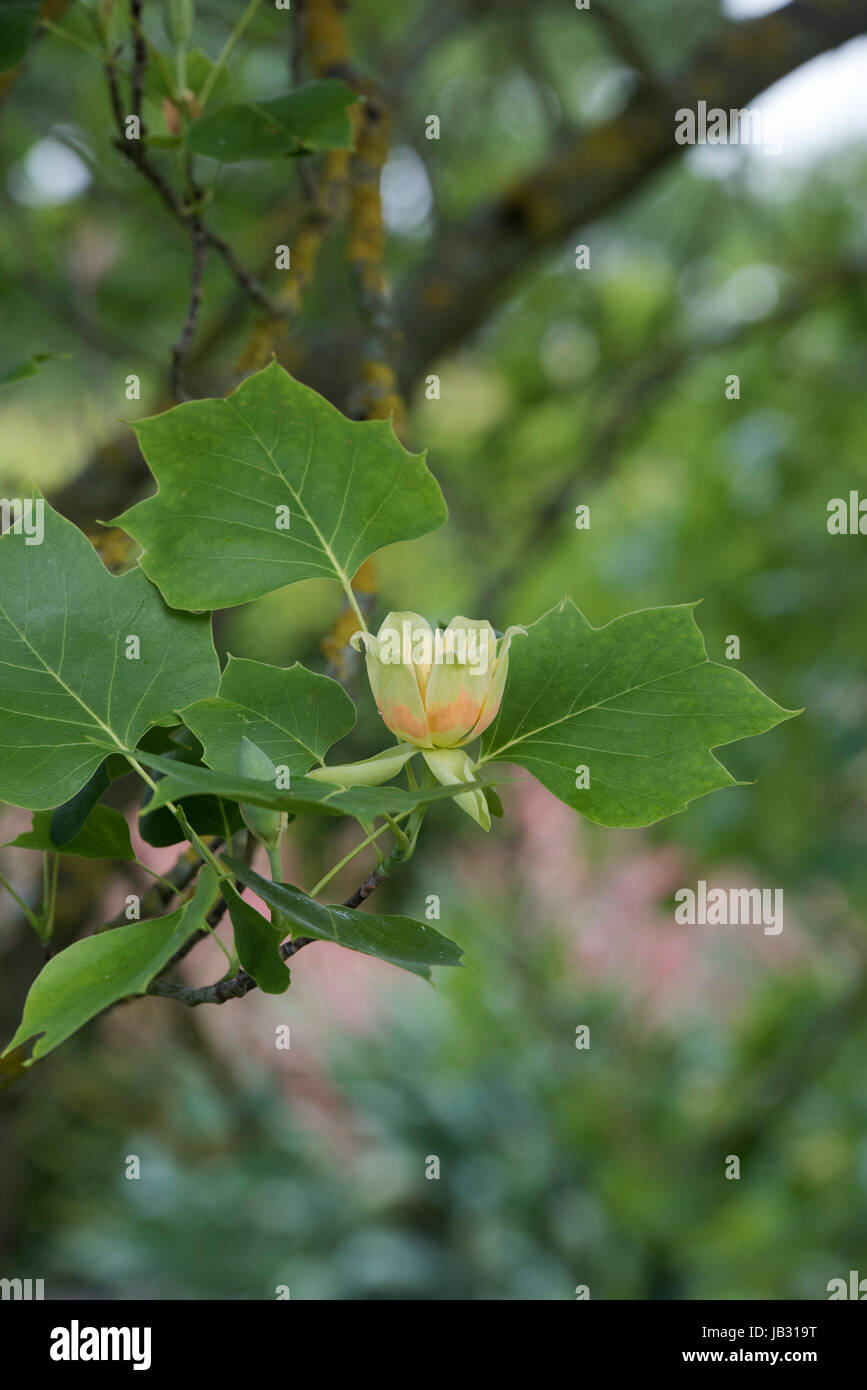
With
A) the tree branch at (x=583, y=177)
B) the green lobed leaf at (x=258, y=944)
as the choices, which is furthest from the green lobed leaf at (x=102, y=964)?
the tree branch at (x=583, y=177)

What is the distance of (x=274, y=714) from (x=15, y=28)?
23 cm

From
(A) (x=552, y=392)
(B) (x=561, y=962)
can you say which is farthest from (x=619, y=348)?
(B) (x=561, y=962)

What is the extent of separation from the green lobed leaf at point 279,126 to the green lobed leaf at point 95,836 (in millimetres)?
151

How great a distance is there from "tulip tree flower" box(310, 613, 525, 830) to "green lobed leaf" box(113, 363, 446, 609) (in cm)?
2

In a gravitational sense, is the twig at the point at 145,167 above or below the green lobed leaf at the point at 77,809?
above

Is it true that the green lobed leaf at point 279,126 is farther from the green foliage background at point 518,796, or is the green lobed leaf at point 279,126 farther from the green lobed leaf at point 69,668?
the green foliage background at point 518,796

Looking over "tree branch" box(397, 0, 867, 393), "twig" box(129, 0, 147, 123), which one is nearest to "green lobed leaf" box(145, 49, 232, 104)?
"twig" box(129, 0, 147, 123)

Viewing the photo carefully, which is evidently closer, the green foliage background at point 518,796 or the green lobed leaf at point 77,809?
the green lobed leaf at point 77,809

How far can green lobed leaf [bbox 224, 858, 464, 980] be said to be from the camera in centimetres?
15

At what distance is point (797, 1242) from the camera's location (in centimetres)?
106

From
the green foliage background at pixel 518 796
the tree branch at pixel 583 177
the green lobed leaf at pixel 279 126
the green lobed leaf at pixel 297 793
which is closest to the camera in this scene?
the green lobed leaf at pixel 297 793

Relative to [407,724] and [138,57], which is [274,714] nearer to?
[407,724]

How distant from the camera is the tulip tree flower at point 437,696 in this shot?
0.54 ft

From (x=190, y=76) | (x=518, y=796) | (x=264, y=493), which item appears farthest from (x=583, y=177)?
(x=518, y=796)
